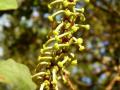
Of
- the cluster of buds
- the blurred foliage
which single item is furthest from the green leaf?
the blurred foliage

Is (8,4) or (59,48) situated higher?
(8,4)

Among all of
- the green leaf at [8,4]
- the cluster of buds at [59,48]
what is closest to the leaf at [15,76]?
the cluster of buds at [59,48]

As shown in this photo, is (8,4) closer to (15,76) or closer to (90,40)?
(15,76)

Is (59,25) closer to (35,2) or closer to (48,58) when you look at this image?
(48,58)

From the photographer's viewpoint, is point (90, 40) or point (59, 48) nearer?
point (59, 48)

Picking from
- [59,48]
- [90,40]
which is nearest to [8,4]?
[59,48]

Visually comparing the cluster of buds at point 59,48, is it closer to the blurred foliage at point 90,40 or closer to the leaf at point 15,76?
the leaf at point 15,76

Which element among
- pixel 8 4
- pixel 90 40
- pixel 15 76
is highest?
pixel 8 4

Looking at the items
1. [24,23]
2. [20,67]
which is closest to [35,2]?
[24,23]
